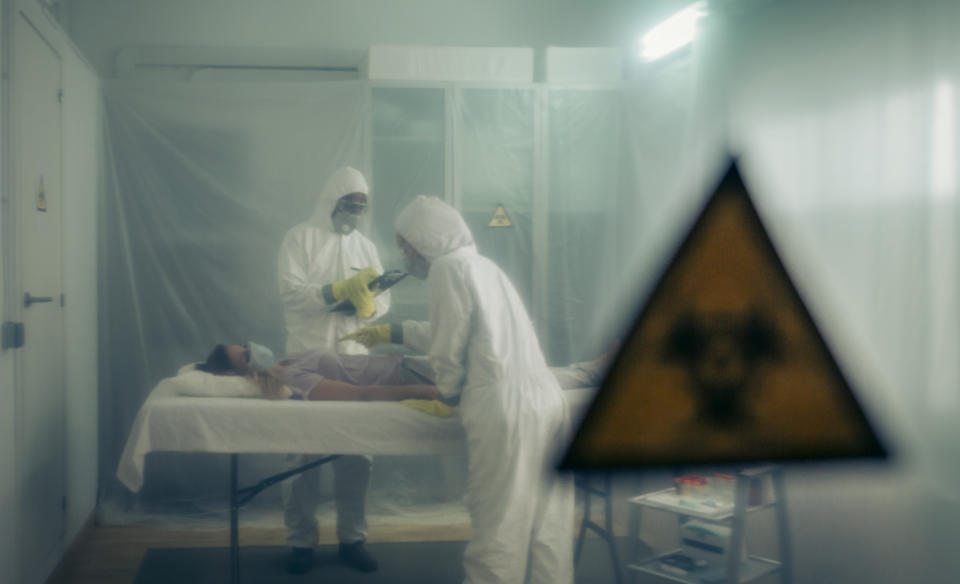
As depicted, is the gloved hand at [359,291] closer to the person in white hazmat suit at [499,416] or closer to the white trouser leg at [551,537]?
the person in white hazmat suit at [499,416]

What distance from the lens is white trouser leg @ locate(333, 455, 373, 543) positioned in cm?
276

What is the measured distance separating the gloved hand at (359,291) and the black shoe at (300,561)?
785 mm

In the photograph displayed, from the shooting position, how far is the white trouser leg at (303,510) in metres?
2.75

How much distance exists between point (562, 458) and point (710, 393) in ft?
1.39

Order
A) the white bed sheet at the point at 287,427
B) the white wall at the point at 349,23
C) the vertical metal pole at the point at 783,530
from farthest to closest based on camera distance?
the white wall at the point at 349,23
the vertical metal pole at the point at 783,530
the white bed sheet at the point at 287,427

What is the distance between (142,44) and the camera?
3.53 metres

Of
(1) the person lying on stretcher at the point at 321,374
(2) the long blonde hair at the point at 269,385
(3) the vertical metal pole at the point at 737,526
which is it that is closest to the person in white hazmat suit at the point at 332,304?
(1) the person lying on stretcher at the point at 321,374

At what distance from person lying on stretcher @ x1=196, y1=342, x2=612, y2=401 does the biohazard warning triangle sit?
29cm

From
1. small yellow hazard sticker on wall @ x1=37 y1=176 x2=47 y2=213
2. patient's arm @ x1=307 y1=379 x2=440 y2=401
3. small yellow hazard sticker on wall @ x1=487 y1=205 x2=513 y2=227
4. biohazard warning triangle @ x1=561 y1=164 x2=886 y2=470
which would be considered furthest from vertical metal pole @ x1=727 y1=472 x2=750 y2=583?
small yellow hazard sticker on wall @ x1=37 y1=176 x2=47 y2=213

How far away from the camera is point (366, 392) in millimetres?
2365

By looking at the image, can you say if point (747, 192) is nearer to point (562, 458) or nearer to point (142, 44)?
point (562, 458)

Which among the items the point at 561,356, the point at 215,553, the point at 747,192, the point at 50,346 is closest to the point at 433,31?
the point at 561,356

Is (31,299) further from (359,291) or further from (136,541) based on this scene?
(136,541)

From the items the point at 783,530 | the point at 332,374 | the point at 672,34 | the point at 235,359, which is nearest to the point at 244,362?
the point at 235,359
